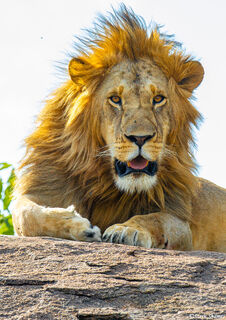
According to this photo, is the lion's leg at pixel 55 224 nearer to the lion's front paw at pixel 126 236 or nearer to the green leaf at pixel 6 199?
the lion's front paw at pixel 126 236

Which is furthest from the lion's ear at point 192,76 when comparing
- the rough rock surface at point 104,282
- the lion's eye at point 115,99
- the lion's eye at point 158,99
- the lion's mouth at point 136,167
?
the rough rock surface at point 104,282

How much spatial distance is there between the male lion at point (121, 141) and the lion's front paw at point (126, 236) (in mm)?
100

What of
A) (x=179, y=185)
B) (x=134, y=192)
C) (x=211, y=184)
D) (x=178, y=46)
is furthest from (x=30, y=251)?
(x=211, y=184)

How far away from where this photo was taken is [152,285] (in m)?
2.99

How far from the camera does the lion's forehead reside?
4723 mm

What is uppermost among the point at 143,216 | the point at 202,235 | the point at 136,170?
the point at 136,170

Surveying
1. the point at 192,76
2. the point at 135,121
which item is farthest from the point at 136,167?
the point at 192,76

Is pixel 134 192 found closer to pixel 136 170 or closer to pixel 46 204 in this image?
pixel 136 170

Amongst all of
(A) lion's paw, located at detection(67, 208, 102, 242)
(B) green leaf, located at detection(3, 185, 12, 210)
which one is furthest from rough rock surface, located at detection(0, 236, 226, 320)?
(B) green leaf, located at detection(3, 185, 12, 210)

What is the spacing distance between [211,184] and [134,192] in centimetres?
214

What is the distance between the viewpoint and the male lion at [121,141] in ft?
14.7

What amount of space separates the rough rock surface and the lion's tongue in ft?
3.00

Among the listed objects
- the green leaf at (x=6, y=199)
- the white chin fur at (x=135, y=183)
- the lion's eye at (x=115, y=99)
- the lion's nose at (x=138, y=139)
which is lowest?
the green leaf at (x=6, y=199)

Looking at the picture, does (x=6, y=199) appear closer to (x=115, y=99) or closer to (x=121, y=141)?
(x=115, y=99)
